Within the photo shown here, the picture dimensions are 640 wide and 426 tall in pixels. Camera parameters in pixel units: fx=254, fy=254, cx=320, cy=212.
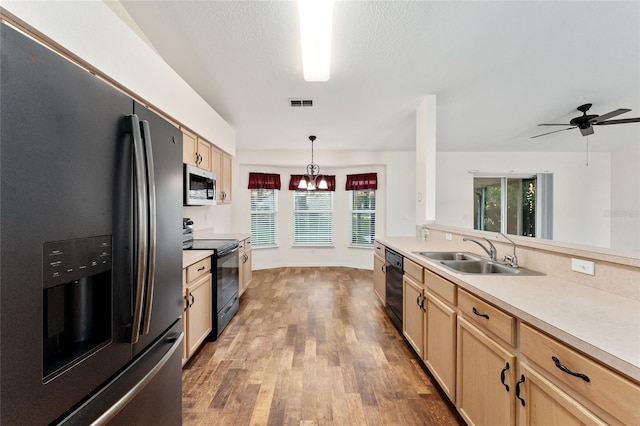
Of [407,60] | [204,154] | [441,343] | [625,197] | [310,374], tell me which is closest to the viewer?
[441,343]

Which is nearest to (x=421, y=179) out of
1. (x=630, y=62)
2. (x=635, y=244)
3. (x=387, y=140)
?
(x=387, y=140)

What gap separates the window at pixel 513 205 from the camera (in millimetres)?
5531

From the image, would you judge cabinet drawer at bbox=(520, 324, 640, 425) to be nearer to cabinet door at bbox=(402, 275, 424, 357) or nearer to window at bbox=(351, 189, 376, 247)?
cabinet door at bbox=(402, 275, 424, 357)

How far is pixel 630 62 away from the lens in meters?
2.54

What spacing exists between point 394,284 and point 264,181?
3650mm

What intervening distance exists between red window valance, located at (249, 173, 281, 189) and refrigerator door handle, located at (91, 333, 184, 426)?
4.38 metres

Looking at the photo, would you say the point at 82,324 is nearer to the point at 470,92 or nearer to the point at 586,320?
the point at 586,320

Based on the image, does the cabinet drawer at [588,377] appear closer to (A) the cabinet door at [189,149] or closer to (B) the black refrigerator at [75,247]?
(B) the black refrigerator at [75,247]

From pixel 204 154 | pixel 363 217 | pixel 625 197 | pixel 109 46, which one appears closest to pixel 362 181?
pixel 363 217

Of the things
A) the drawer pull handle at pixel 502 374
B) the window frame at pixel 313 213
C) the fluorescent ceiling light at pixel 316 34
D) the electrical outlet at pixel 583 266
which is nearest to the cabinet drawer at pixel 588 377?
the drawer pull handle at pixel 502 374

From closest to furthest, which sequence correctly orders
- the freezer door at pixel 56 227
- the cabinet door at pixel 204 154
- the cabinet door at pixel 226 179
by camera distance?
1. the freezer door at pixel 56 227
2. the cabinet door at pixel 204 154
3. the cabinet door at pixel 226 179

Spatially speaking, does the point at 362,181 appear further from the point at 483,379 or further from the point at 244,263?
the point at 483,379

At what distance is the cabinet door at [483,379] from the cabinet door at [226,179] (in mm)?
3276

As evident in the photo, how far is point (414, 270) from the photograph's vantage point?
7.13 ft
